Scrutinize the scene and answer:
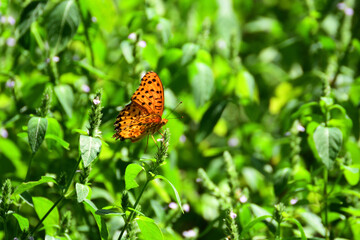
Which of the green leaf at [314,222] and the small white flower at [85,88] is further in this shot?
the small white flower at [85,88]

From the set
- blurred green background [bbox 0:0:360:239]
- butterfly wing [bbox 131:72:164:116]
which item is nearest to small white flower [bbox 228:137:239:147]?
blurred green background [bbox 0:0:360:239]

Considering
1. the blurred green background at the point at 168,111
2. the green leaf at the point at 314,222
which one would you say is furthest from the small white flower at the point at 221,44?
the green leaf at the point at 314,222

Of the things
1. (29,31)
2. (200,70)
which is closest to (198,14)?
(200,70)

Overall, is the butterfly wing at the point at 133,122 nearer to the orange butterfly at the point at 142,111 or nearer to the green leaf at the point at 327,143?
the orange butterfly at the point at 142,111

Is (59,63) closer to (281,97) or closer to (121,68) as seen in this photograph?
(121,68)

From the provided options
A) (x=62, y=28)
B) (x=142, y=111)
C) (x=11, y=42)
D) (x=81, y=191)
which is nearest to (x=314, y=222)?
(x=142, y=111)

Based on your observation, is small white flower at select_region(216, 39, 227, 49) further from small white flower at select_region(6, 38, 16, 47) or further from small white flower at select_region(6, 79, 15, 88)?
small white flower at select_region(6, 79, 15, 88)
